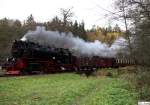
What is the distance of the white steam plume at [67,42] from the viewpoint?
153 feet

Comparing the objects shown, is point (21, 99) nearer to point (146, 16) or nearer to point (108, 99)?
point (108, 99)

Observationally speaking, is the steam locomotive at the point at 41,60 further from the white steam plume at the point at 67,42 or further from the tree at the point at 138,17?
the tree at the point at 138,17

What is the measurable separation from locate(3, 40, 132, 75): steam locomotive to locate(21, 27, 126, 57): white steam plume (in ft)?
7.31

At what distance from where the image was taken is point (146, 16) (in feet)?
Result: 63.1

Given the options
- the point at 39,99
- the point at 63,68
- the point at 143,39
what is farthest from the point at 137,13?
the point at 63,68

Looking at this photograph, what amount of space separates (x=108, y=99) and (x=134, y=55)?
7048mm

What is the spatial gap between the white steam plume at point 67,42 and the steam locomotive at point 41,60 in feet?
7.31

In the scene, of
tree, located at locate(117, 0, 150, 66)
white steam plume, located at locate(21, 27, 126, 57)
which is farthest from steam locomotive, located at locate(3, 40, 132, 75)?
tree, located at locate(117, 0, 150, 66)

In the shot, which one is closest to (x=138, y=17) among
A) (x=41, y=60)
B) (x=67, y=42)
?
(x=41, y=60)

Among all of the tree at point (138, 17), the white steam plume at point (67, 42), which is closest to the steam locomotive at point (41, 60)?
the white steam plume at point (67, 42)

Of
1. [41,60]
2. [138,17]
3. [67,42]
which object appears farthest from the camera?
[67,42]

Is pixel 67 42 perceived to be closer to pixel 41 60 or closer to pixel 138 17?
pixel 41 60

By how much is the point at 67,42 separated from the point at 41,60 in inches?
382

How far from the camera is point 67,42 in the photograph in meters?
52.3
